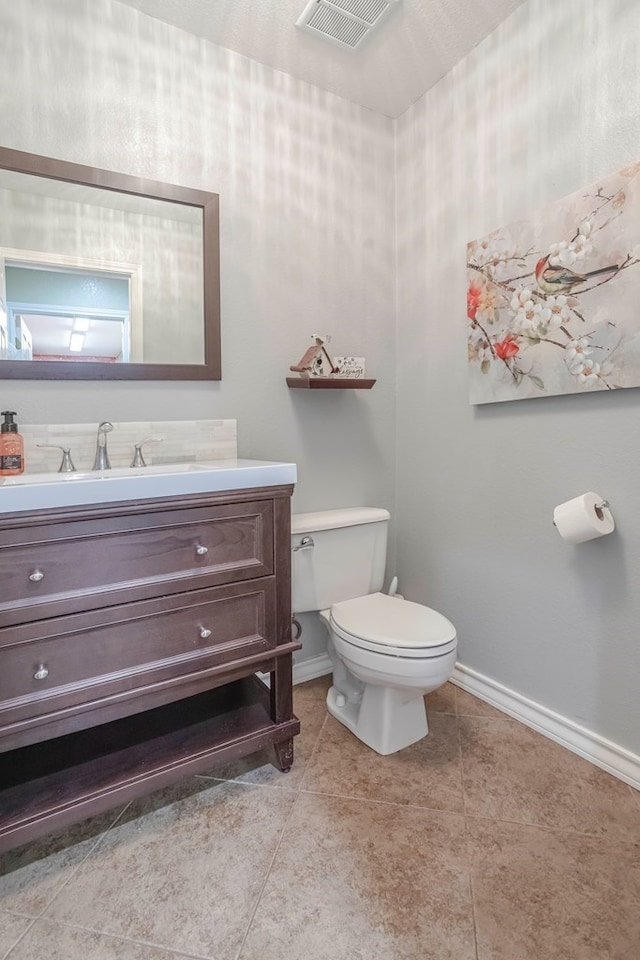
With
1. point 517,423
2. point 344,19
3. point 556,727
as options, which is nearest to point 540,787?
point 556,727

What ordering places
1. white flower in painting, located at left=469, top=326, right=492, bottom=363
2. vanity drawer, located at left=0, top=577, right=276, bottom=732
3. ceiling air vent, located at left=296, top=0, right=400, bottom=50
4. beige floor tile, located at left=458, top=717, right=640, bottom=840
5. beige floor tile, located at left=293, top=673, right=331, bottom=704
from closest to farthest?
vanity drawer, located at left=0, top=577, right=276, bottom=732 < beige floor tile, located at left=458, top=717, right=640, bottom=840 < ceiling air vent, located at left=296, top=0, right=400, bottom=50 < white flower in painting, located at left=469, top=326, right=492, bottom=363 < beige floor tile, located at left=293, top=673, right=331, bottom=704

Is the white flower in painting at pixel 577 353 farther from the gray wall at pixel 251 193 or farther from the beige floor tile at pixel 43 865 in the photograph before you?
the beige floor tile at pixel 43 865

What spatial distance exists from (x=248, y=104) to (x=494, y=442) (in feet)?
5.15

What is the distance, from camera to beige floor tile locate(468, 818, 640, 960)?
100 cm

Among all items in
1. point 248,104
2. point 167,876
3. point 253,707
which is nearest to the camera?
point 167,876

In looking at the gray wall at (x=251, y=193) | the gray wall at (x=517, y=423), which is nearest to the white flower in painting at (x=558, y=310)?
the gray wall at (x=517, y=423)

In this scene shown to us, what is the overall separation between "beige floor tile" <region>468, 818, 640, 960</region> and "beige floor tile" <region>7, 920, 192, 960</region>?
685 mm

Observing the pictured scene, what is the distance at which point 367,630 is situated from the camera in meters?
1.57

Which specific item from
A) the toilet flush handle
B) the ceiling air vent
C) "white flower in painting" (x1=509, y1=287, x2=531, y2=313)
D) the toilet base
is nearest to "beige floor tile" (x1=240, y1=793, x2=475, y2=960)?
the toilet base

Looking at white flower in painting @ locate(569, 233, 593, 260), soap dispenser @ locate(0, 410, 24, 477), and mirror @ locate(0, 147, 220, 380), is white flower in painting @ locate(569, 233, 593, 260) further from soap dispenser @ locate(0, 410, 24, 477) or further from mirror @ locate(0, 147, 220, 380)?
soap dispenser @ locate(0, 410, 24, 477)

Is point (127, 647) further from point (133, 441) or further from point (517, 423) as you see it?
point (517, 423)

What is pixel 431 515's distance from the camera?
2.12 meters

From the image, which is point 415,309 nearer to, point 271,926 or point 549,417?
point 549,417

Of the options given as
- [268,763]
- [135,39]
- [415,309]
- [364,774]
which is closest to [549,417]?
[415,309]
